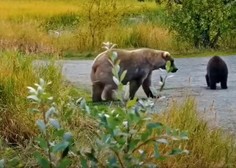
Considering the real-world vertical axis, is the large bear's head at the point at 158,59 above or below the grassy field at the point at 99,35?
above

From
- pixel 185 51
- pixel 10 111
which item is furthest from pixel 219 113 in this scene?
pixel 185 51

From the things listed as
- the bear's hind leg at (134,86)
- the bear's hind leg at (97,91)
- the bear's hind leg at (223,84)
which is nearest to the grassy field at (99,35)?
the bear's hind leg at (223,84)

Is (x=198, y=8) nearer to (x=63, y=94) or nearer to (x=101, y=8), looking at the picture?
(x=101, y=8)

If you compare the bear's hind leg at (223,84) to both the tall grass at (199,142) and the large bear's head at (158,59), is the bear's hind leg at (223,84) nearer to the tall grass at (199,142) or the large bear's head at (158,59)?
the large bear's head at (158,59)

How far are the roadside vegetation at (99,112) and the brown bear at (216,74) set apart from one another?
85.0 inches

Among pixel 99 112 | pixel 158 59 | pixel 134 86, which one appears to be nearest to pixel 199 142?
pixel 99 112

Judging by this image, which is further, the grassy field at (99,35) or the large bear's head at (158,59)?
the grassy field at (99,35)

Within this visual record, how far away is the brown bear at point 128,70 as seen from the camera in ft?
35.7

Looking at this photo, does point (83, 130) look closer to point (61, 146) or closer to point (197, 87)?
point (61, 146)

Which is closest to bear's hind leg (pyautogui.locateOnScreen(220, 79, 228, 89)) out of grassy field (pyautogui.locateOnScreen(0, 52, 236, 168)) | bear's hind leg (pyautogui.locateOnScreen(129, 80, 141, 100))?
bear's hind leg (pyautogui.locateOnScreen(129, 80, 141, 100))

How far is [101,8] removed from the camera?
22484 millimetres

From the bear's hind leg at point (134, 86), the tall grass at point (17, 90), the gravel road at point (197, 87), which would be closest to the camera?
the tall grass at point (17, 90)

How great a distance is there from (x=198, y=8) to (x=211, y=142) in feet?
46.2

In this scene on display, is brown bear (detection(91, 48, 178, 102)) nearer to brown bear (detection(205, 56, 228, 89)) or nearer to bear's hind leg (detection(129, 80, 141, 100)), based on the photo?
bear's hind leg (detection(129, 80, 141, 100))
